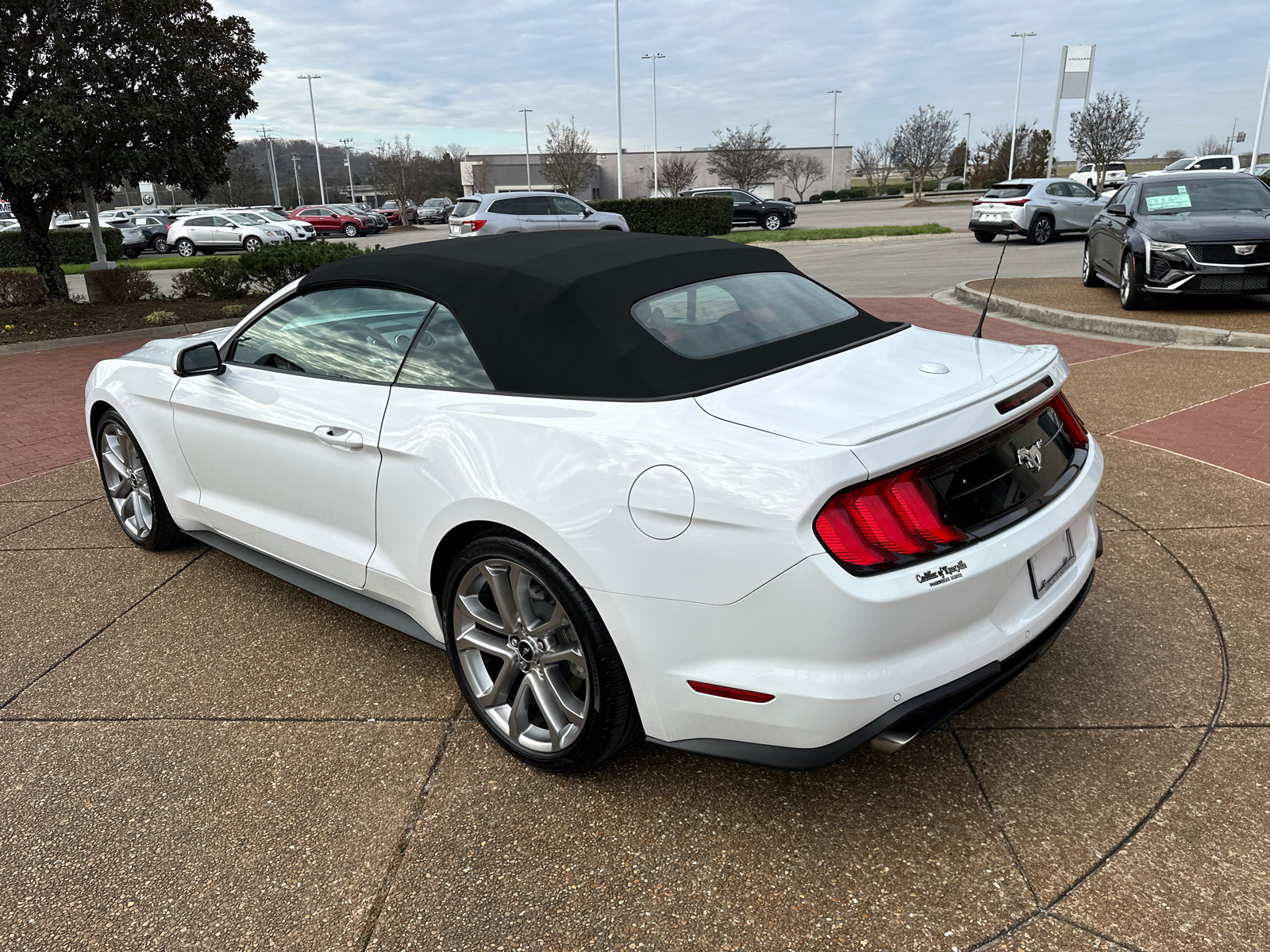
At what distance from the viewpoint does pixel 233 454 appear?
3.65m

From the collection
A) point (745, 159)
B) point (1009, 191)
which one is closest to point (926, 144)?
point (745, 159)

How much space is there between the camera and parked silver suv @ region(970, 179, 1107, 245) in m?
21.4

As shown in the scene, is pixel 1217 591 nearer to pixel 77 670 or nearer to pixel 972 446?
pixel 972 446

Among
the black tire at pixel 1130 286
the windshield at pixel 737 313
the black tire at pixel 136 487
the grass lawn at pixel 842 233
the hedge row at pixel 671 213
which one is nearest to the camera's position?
the windshield at pixel 737 313

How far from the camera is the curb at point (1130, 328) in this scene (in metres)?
8.41

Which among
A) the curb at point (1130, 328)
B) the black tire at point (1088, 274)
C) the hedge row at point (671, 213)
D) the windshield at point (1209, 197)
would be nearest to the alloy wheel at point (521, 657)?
the curb at point (1130, 328)

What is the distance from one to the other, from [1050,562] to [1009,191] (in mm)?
22322

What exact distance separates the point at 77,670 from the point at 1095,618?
13.3 ft

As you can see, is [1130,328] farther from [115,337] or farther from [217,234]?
[217,234]

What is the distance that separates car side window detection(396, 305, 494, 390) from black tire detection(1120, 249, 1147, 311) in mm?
9442

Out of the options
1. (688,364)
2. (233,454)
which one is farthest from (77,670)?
(688,364)

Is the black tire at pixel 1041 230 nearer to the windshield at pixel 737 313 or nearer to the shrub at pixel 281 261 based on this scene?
the shrub at pixel 281 261

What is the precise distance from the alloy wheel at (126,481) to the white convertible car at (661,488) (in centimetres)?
110

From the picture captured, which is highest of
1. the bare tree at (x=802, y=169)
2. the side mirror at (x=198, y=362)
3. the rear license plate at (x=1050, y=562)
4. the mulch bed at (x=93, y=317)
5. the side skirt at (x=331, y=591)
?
the bare tree at (x=802, y=169)
